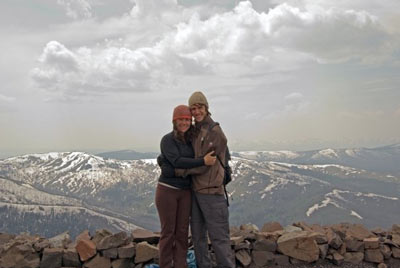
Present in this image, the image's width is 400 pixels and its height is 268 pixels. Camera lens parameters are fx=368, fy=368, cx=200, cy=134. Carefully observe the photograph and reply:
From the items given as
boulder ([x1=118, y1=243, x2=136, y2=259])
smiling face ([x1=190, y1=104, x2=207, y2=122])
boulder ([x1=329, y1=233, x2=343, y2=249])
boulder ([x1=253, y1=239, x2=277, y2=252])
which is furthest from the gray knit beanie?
boulder ([x1=329, y1=233, x2=343, y2=249])

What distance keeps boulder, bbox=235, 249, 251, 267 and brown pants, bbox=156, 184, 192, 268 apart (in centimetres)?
257

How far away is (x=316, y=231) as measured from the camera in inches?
486

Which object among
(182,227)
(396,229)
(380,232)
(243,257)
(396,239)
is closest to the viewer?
(182,227)

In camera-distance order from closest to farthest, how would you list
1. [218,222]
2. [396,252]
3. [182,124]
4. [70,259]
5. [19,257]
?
[182,124]
[218,222]
[19,257]
[70,259]
[396,252]

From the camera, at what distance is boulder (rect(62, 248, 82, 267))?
10.5 meters

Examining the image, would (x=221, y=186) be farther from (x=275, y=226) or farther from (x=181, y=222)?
(x=275, y=226)

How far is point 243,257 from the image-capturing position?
11.1 metres

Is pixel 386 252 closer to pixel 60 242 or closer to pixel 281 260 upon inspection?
pixel 281 260

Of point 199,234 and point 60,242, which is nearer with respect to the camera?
point 199,234

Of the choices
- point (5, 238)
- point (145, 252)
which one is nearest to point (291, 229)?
point (145, 252)

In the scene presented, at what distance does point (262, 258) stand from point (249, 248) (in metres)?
0.49

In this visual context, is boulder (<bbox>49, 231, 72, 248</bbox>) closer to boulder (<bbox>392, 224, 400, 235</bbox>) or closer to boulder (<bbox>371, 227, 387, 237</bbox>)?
boulder (<bbox>371, 227, 387, 237</bbox>)

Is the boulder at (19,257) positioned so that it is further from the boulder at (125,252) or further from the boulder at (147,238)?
the boulder at (147,238)

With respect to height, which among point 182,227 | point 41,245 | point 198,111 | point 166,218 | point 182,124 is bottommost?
point 41,245
